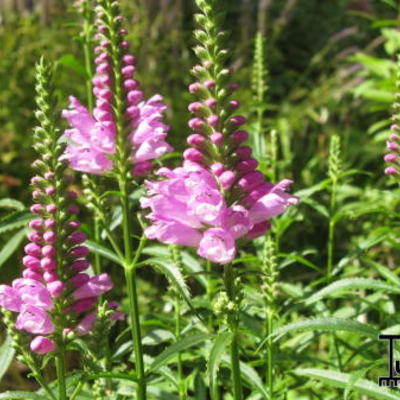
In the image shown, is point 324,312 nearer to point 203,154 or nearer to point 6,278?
point 203,154

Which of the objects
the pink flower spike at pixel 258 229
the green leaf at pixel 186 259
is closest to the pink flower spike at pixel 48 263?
the pink flower spike at pixel 258 229

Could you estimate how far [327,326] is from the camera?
7.61 ft

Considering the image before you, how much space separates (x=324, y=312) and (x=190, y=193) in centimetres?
153

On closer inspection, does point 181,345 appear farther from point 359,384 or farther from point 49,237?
point 359,384

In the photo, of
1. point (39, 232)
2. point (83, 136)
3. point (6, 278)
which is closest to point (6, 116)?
point (6, 278)

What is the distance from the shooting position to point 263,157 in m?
3.97

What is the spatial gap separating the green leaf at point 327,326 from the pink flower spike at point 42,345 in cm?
76

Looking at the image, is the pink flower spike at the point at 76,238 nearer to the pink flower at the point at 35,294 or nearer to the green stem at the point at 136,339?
the pink flower at the point at 35,294

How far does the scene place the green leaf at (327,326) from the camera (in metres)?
2.31

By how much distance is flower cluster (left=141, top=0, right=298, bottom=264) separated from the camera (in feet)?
7.42

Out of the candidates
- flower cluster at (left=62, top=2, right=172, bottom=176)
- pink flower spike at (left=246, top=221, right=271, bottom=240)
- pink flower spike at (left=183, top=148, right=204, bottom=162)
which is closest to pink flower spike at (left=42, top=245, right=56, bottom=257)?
flower cluster at (left=62, top=2, right=172, bottom=176)

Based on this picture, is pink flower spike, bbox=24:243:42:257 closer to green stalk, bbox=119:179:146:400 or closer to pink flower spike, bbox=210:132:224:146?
green stalk, bbox=119:179:146:400

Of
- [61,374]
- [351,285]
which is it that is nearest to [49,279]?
[61,374]

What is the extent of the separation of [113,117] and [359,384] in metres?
1.39
